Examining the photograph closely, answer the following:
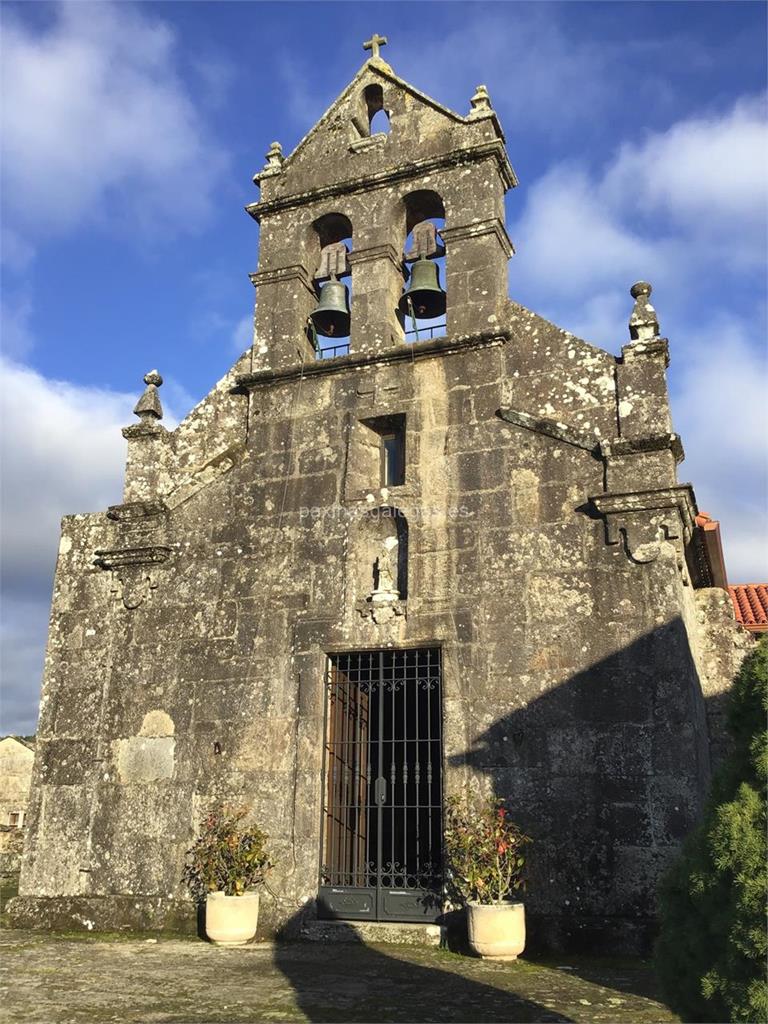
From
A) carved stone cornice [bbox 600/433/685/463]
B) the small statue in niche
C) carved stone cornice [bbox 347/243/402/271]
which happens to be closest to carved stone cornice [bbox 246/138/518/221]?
carved stone cornice [bbox 347/243/402/271]

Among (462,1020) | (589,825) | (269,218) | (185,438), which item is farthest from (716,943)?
(269,218)

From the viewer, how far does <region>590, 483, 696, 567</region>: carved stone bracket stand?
7742 mm

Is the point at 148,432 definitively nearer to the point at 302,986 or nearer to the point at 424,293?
the point at 424,293

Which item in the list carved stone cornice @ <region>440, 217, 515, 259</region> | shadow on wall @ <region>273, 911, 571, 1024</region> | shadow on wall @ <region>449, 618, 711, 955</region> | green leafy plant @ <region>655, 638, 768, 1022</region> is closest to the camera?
green leafy plant @ <region>655, 638, 768, 1022</region>

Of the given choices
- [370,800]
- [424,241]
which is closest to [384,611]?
[370,800]

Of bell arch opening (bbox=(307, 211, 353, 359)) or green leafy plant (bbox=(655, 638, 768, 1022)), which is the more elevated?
bell arch opening (bbox=(307, 211, 353, 359))

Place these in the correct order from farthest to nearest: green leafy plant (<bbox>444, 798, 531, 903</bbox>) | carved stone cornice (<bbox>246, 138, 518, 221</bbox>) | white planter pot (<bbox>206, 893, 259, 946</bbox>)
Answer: carved stone cornice (<bbox>246, 138, 518, 221</bbox>) < white planter pot (<bbox>206, 893, 259, 946</bbox>) < green leafy plant (<bbox>444, 798, 531, 903</bbox>)

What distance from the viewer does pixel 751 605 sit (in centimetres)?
1362

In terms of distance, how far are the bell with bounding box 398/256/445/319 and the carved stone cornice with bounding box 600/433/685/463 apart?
2.83 metres

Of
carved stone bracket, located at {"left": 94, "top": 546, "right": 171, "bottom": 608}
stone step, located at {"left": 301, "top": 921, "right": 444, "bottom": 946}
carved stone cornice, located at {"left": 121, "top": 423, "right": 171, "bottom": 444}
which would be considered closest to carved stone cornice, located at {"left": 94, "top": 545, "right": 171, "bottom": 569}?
carved stone bracket, located at {"left": 94, "top": 546, "right": 171, "bottom": 608}

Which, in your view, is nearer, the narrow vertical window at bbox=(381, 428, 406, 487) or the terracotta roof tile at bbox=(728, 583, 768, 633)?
the narrow vertical window at bbox=(381, 428, 406, 487)

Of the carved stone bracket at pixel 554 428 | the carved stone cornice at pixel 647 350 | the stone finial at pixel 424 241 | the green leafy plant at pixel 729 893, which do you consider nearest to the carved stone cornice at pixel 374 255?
the stone finial at pixel 424 241

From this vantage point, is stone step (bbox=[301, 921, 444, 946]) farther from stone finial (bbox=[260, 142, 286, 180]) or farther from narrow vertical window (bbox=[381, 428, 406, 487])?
stone finial (bbox=[260, 142, 286, 180])

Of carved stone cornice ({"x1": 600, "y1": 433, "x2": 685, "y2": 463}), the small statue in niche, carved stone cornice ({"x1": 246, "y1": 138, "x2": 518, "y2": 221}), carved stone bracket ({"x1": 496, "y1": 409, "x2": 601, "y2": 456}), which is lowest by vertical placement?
the small statue in niche
